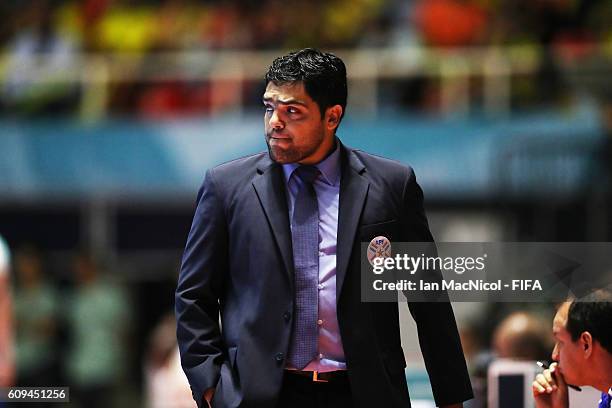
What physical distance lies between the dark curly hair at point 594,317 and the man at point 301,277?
40 centimetres

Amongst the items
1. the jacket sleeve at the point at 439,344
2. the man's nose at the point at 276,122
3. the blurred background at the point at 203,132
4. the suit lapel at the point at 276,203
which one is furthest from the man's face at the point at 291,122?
the blurred background at the point at 203,132

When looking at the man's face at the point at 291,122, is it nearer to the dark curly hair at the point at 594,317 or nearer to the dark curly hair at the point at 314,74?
the dark curly hair at the point at 314,74

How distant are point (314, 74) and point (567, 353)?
1280 millimetres

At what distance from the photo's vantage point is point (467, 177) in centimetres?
1255

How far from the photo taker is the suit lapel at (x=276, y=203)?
14.7 ft

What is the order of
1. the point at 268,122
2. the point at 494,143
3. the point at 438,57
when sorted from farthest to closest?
the point at 438,57, the point at 494,143, the point at 268,122

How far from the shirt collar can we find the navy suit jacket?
0.02 m

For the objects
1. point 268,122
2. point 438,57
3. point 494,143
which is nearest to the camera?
point 268,122

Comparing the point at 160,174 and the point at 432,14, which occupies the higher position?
the point at 432,14

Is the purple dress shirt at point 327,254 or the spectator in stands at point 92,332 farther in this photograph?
the spectator in stands at point 92,332

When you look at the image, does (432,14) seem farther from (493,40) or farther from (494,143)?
(494,143)

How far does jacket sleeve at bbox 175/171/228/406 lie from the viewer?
4438mm

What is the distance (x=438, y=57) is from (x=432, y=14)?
2.83 feet

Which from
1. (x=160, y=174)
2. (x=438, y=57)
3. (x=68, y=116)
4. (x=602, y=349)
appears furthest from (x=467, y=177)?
(x=602, y=349)
